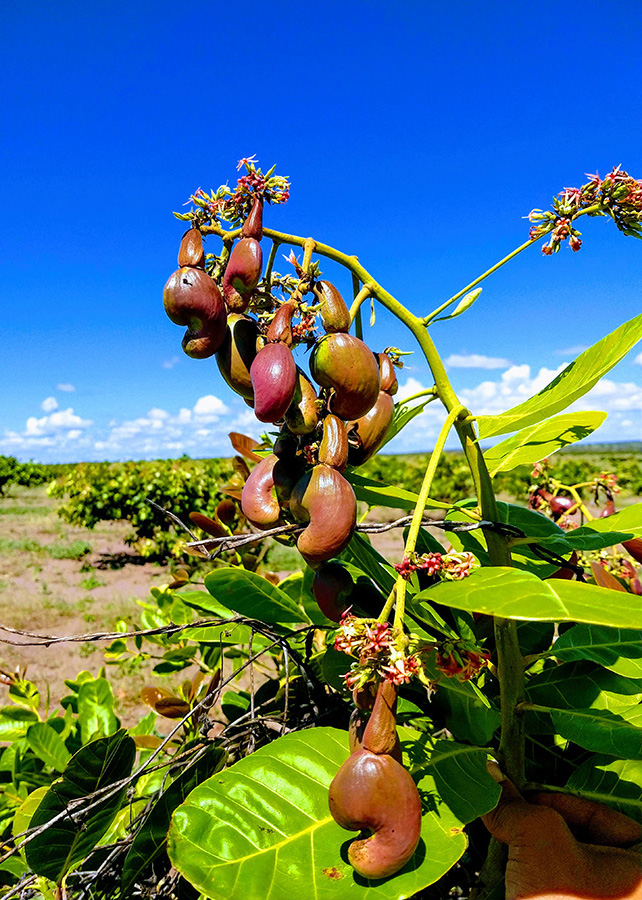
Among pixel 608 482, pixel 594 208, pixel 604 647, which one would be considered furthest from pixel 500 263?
pixel 608 482

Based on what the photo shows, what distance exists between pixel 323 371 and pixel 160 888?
44.2 inches

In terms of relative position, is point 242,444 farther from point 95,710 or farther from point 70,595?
point 70,595

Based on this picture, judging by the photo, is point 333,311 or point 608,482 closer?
point 333,311

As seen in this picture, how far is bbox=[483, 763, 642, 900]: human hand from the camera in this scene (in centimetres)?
95

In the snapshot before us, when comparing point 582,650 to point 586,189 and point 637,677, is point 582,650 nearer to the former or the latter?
point 637,677

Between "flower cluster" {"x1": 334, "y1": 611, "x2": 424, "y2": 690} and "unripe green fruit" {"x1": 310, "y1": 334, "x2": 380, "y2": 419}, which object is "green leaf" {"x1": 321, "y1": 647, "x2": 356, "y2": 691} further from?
"unripe green fruit" {"x1": 310, "y1": 334, "x2": 380, "y2": 419}

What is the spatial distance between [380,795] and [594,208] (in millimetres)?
946

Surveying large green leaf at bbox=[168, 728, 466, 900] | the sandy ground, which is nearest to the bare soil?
the sandy ground

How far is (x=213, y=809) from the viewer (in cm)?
86

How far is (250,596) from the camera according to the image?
1.21m

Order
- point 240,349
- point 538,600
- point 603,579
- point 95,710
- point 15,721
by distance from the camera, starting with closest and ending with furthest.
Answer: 1. point 538,600
2. point 240,349
3. point 603,579
4. point 95,710
5. point 15,721

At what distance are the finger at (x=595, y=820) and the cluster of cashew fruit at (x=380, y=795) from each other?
0.52m

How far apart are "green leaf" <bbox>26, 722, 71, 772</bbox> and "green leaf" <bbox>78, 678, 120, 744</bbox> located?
0.15m

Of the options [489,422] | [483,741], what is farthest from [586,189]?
[483,741]
